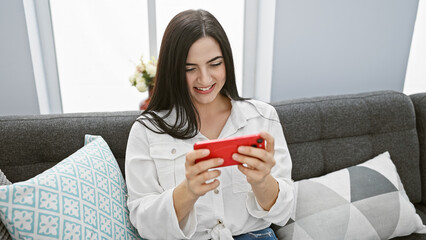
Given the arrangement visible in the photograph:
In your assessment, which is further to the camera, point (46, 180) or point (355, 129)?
point (355, 129)

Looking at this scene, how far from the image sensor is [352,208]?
3.90ft

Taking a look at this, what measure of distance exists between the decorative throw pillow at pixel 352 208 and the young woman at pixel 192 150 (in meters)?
0.18

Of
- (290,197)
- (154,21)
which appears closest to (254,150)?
(290,197)

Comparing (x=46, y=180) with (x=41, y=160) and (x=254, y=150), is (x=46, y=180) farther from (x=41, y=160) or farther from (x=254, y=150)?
(x=254, y=150)

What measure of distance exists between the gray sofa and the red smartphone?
59 centimetres

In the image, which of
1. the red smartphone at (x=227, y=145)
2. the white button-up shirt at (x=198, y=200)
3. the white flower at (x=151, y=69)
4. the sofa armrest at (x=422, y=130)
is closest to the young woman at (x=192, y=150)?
the white button-up shirt at (x=198, y=200)

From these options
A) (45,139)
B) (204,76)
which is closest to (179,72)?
(204,76)

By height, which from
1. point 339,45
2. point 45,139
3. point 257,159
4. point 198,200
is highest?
point 339,45

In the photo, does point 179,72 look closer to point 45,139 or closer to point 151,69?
point 45,139

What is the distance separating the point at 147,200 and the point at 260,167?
372mm

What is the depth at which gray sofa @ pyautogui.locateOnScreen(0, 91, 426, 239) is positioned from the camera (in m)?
1.22

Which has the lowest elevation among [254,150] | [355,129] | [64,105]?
[64,105]

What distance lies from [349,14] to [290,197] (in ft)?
5.16

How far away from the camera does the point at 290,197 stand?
0.99 meters
